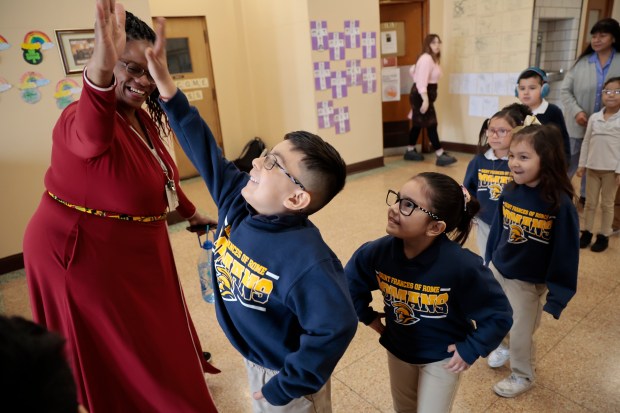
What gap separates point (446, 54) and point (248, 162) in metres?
3.23

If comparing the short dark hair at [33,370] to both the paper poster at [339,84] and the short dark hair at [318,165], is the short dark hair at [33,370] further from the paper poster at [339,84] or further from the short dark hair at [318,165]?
the paper poster at [339,84]

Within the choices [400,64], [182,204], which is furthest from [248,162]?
[182,204]

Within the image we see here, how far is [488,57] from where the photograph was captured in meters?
5.38

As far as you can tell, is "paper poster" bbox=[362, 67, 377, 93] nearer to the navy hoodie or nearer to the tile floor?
the tile floor

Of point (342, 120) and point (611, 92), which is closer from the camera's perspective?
point (611, 92)

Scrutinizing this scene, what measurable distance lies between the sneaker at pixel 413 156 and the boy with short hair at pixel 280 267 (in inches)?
199

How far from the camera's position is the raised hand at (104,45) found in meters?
0.94

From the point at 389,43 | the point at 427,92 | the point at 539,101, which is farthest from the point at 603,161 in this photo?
the point at 389,43

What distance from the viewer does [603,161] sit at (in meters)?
2.96

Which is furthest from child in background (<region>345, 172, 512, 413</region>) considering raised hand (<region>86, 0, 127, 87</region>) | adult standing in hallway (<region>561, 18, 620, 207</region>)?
adult standing in hallway (<region>561, 18, 620, 207</region>)

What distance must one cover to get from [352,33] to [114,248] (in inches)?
181

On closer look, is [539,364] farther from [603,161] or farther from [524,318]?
[603,161]

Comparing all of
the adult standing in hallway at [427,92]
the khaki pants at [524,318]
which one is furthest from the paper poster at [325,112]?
the khaki pants at [524,318]

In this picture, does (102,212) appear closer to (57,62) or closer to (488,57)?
(57,62)
